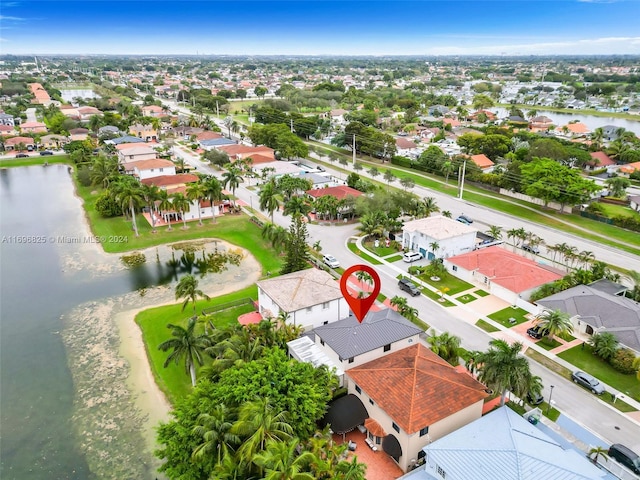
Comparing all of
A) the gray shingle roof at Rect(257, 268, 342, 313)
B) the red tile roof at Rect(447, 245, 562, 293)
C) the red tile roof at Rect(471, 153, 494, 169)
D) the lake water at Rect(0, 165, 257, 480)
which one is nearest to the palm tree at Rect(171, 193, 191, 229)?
the lake water at Rect(0, 165, 257, 480)

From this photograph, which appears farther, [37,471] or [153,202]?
[153,202]

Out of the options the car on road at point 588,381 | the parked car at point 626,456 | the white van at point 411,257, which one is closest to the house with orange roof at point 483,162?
the white van at point 411,257

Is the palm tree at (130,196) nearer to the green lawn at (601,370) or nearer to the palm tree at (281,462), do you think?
the palm tree at (281,462)

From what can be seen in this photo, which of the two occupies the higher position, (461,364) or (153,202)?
(153,202)

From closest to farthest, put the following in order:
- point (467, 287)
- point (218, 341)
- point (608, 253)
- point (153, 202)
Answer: point (218, 341), point (467, 287), point (608, 253), point (153, 202)

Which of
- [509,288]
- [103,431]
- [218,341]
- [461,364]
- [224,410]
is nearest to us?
[224,410]

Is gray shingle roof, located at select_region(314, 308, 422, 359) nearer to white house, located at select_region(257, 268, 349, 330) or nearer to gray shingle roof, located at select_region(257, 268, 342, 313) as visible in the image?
white house, located at select_region(257, 268, 349, 330)

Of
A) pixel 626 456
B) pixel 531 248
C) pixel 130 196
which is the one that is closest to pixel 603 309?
pixel 626 456

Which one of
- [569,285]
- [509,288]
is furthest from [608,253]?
[509,288]

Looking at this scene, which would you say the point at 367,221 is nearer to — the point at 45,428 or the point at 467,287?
the point at 467,287
